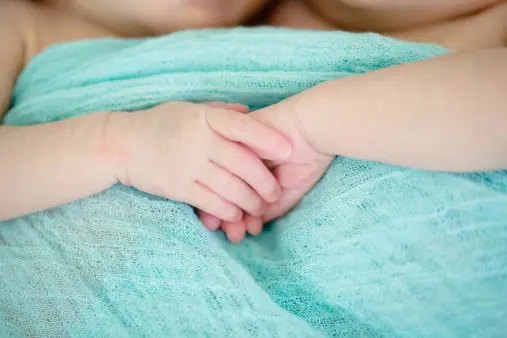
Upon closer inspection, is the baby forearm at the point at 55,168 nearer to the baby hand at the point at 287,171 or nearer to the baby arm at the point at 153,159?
the baby arm at the point at 153,159

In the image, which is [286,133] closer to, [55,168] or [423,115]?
[423,115]

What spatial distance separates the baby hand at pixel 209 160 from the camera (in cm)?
57

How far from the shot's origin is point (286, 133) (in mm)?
569

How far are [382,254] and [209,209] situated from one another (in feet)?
0.62

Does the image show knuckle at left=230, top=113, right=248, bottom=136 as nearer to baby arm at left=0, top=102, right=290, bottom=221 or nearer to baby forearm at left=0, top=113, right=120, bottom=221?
baby arm at left=0, top=102, right=290, bottom=221

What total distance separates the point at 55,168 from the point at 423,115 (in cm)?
39

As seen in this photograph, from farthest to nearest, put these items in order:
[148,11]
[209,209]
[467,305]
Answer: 1. [148,11]
2. [209,209]
3. [467,305]

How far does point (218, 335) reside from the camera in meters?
0.50

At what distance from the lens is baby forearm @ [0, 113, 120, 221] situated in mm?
602

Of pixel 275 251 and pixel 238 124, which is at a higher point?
pixel 238 124

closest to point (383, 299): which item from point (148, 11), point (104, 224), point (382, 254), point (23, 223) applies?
point (382, 254)

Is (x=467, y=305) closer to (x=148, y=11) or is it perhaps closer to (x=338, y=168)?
(x=338, y=168)

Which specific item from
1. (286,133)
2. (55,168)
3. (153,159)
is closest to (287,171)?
(286,133)

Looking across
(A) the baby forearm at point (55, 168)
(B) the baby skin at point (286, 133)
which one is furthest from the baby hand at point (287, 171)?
(A) the baby forearm at point (55, 168)
